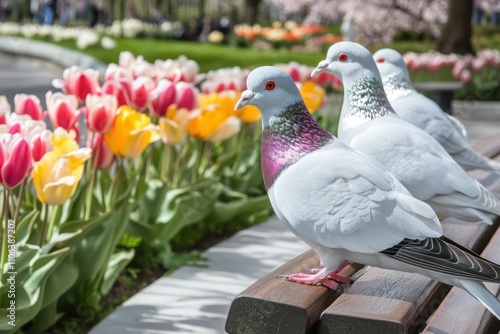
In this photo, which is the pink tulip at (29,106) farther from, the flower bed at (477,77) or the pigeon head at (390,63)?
the flower bed at (477,77)

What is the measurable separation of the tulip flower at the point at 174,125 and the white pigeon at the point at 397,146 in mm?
1449

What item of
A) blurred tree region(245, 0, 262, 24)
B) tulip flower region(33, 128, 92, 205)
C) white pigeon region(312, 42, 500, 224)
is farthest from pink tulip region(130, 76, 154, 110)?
blurred tree region(245, 0, 262, 24)

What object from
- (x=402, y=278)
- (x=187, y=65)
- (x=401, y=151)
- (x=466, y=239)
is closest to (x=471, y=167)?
(x=466, y=239)

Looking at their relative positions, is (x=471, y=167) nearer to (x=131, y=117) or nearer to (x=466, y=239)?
(x=466, y=239)

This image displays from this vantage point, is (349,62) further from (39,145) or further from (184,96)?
(184,96)

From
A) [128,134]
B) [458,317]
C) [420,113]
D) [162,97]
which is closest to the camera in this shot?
[458,317]

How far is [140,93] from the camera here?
3.98 meters

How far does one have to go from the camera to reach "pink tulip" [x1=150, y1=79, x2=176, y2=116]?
4096 millimetres

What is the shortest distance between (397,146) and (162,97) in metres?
1.65

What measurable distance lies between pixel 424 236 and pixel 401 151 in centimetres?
63

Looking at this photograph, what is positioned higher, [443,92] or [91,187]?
[91,187]

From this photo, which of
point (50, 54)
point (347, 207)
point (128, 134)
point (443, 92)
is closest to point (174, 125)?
point (128, 134)

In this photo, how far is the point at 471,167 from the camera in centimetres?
346

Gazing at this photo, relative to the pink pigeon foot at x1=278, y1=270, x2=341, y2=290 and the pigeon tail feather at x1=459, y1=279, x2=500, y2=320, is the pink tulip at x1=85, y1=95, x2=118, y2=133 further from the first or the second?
the pigeon tail feather at x1=459, y1=279, x2=500, y2=320
